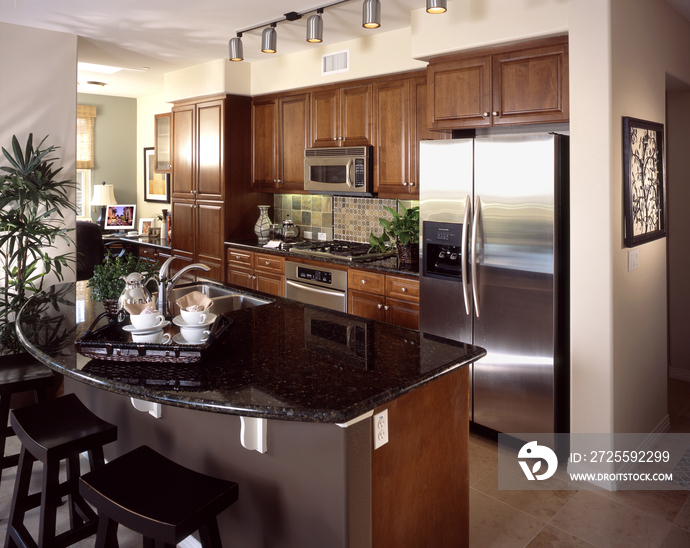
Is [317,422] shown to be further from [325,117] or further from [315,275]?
[325,117]

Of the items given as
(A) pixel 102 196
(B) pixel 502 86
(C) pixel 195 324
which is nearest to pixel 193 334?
(C) pixel 195 324

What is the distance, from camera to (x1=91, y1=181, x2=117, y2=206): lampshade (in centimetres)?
710

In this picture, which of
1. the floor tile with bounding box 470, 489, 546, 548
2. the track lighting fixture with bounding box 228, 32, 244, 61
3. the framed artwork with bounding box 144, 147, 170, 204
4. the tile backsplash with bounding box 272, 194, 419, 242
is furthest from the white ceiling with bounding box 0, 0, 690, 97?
the floor tile with bounding box 470, 489, 546, 548

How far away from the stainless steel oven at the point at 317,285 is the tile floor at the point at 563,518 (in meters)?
1.70

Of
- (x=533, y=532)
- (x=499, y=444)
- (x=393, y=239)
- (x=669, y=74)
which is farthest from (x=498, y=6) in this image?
(x=533, y=532)

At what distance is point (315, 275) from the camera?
4.39 m

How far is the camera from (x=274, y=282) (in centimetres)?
481

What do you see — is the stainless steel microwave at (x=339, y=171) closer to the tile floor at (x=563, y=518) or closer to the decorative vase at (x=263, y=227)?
the decorative vase at (x=263, y=227)

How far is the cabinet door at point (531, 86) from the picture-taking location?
2.97m

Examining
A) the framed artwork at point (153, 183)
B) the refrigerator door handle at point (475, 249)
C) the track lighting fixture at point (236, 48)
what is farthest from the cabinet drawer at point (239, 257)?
the refrigerator door handle at point (475, 249)

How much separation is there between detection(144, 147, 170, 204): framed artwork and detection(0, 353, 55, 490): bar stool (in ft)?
15.3

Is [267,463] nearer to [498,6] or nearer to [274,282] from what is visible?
[498,6]

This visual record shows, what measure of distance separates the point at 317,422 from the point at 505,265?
185 centimetres

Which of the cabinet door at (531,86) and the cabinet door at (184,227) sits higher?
the cabinet door at (531,86)
